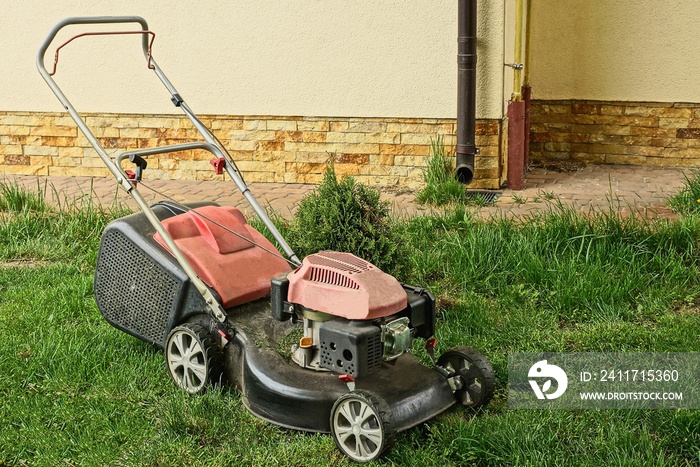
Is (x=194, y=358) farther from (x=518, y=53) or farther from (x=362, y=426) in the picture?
(x=518, y=53)

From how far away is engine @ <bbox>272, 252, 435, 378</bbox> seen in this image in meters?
3.47

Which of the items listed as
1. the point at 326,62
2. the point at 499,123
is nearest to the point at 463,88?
the point at 499,123

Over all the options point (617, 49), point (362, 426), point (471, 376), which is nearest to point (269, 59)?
point (617, 49)

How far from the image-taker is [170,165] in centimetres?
864

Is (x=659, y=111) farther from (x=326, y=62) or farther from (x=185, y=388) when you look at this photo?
(x=185, y=388)

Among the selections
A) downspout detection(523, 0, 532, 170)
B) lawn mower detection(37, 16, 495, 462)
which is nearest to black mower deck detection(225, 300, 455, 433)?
lawn mower detection(37, 16, 495, 462)

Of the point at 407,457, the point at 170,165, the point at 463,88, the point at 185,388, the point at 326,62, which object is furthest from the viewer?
the point at 170,165

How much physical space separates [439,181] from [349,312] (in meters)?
4.15

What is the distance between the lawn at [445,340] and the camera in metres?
3.55

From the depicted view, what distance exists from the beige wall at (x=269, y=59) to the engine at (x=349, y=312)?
4.22 m

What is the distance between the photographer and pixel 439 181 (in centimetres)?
753

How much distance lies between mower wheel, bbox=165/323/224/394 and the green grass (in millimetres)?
3759

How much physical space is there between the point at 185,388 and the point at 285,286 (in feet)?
2.44

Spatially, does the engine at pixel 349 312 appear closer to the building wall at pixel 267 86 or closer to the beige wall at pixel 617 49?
the building wall at pixel 267 86
